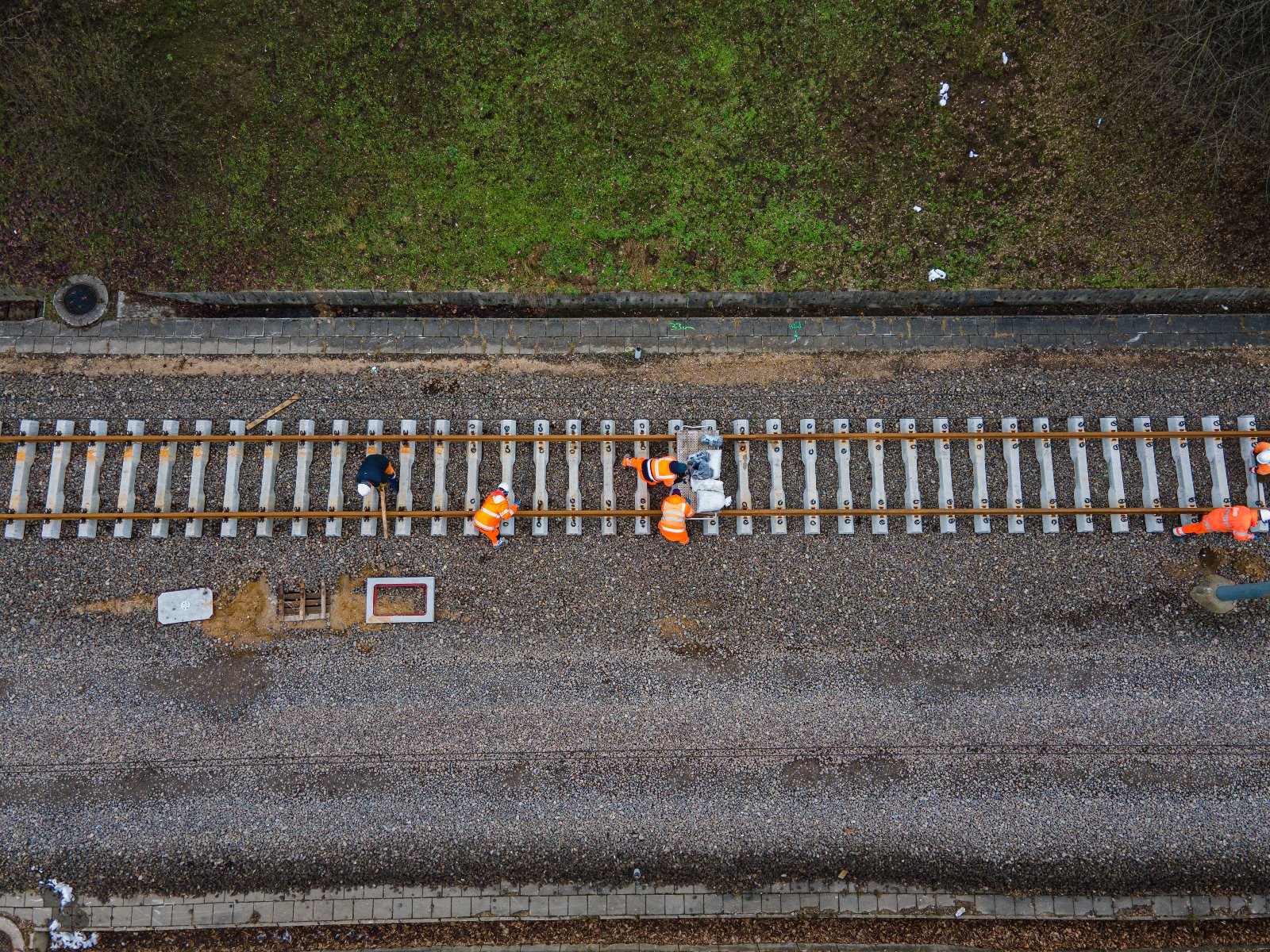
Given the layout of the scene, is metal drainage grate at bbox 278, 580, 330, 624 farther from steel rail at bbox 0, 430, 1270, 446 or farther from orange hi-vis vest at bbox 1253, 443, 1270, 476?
orange hi-vis vest at bbox 1253, 443, 1270, 476

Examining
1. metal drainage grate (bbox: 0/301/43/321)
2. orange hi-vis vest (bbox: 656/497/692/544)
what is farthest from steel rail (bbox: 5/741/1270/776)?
metal drainage grate (bbox: 0/301/43/321)

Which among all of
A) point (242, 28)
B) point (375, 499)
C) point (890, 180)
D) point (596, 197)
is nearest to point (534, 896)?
point (375, 499)

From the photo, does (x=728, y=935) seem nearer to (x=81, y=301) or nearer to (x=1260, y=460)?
(x=1260, y=460)

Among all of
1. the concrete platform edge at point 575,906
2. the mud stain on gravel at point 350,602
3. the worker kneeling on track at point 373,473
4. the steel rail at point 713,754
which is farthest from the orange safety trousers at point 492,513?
the concrete platform edge at point 575,906

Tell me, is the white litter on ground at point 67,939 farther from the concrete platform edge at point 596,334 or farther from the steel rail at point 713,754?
the concrete platform edge at point 596,334

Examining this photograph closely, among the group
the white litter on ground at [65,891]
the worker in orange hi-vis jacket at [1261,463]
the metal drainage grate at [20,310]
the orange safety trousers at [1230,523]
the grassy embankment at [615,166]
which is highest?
the grassy embankment at [615,166]

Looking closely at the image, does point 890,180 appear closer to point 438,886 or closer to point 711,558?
point 711,558
